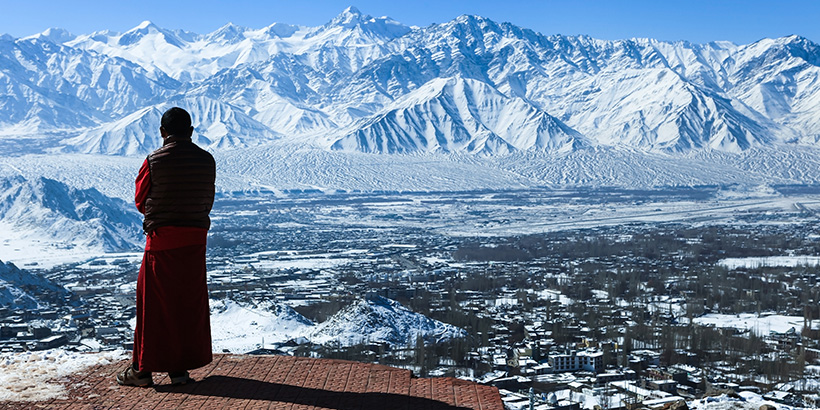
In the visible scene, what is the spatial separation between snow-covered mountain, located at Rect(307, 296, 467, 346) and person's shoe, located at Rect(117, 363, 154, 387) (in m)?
14.9

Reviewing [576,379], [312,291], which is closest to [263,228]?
[312,291]

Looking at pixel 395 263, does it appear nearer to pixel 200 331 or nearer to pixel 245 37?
pixel 200 331

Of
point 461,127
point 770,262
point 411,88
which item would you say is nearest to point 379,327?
point 770,262

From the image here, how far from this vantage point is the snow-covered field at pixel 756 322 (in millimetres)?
26203

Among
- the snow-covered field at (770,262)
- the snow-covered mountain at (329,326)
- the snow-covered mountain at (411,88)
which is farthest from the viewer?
the snow-covered mountain at (411,88)

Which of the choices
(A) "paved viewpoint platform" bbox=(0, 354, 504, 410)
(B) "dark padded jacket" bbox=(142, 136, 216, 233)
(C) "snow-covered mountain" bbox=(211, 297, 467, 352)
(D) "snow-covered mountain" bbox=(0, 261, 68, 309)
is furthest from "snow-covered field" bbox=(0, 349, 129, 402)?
(D) "snow-covered mountain" bbox=(0, 261, 68, 309)

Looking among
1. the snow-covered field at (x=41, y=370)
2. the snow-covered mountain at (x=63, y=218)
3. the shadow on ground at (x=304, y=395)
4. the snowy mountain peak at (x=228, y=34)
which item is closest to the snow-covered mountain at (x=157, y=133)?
the snow-covered mountain at (x=63, y=218)

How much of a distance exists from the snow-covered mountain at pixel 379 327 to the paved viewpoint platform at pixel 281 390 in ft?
47.8

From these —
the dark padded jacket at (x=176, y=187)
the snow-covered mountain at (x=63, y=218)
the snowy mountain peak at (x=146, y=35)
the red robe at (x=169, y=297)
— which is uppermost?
the snowy mountain peak at (x=146, y=35)

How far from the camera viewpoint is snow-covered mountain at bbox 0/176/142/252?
48938mm

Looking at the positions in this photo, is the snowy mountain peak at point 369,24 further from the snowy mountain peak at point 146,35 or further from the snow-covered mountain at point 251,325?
the snow-covered mountain at point 251,325

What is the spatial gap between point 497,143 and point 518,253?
6120cm

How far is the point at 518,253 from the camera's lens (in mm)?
47219

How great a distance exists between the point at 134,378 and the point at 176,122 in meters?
1.35
